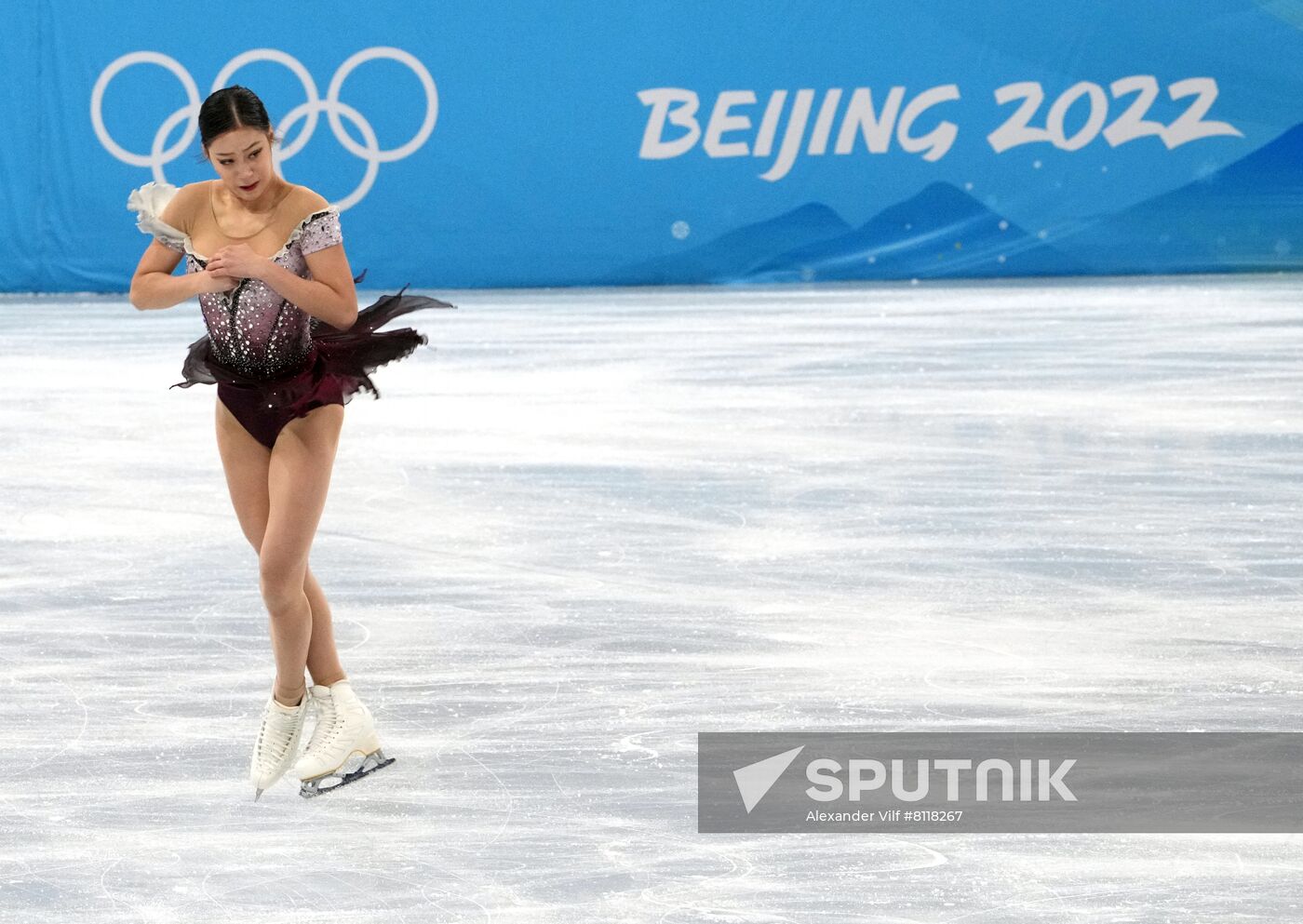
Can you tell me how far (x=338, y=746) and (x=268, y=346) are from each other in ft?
2.41

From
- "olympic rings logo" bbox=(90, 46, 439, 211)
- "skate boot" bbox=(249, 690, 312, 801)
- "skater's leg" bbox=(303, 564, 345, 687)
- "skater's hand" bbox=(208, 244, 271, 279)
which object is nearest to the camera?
"skater's hand" bbox=(208, 244, 271, 279)

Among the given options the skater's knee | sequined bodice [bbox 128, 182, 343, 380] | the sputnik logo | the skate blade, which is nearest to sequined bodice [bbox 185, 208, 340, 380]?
sequined bodice [bbox 128, 182, 343, 380]

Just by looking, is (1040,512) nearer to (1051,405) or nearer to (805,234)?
(1051,405)

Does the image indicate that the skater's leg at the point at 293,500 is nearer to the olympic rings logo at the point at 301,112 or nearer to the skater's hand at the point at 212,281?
the skater's hand at the point at 212,281

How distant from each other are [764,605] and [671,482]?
172 cm

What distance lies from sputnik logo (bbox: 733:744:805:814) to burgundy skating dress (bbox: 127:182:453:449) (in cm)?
96

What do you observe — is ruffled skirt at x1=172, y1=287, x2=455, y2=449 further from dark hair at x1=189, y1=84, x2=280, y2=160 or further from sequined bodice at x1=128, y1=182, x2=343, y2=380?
dark hair at x1=189, y1=84, x2=280, y2=160

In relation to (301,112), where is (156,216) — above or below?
below

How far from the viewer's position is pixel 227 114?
10.2 ft

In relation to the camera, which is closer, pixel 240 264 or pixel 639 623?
pixel 240 264

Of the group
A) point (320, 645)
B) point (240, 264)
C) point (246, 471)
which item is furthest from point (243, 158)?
point (320, 645)

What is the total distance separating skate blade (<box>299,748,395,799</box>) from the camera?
341 centimetres

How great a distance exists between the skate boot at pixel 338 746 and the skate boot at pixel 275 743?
29 millimetres

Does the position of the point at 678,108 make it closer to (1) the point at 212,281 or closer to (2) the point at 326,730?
(2) the point at 326,730
